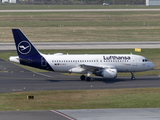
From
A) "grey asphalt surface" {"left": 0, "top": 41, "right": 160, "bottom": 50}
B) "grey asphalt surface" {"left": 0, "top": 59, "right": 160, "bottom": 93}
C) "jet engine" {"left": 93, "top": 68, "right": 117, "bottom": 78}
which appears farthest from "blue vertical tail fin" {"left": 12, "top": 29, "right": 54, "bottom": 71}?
"grey asphalt surface" {"left": 0, "top": 41, "right": 160, "bottom": 50}

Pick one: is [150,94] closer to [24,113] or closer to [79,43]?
[24,113]

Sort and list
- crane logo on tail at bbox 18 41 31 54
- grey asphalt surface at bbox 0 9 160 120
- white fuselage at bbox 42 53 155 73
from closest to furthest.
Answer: grey asphalt surface at bbox 0 9 160 120
crane logo on tail at bbox 18 41 31 54
white fuselage at bbox 42 53 155 73

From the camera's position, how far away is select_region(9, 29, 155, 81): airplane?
1972 inches

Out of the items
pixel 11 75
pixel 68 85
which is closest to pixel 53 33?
pixel 11 75

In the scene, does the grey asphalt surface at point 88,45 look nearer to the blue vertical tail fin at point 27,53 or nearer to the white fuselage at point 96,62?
the white fuselage at point 96,62

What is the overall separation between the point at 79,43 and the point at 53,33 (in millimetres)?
19943

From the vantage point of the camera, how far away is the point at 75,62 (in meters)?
50.8

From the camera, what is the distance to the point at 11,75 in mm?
54469

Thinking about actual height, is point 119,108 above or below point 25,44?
below

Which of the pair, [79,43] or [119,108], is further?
[79,43]

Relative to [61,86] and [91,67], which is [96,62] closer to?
[91,67]

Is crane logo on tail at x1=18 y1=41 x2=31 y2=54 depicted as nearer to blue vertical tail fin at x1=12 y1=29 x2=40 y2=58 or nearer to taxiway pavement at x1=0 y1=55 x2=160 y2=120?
blue vertical tail fin at x1=12 y1=29 x2=40 y2=58

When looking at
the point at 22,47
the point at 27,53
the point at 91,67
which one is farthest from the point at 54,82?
the point at 22,47

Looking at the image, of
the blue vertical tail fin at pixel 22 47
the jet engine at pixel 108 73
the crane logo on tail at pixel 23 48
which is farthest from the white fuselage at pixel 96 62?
the crane logo on tail at pixel 23 48
